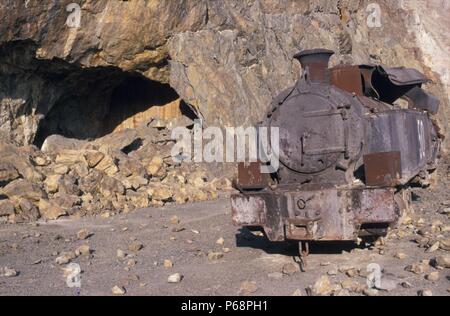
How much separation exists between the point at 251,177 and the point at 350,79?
1.90 meters

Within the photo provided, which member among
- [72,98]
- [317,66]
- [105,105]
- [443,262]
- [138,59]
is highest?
[138,59]

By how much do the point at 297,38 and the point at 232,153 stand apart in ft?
21.4

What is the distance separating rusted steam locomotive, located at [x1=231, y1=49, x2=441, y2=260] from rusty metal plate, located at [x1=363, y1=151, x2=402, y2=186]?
0.03 feet

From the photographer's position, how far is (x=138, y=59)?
1438 cm

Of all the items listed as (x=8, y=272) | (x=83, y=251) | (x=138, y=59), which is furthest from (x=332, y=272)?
(x=138, y=59)

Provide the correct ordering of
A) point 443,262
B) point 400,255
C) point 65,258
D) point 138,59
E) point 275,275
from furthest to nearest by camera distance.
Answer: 1. point 138,59
2. point 65,258
3. point 400,255
4. point 275,275
5. point 443,262

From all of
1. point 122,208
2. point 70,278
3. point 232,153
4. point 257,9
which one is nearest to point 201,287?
point 70,278

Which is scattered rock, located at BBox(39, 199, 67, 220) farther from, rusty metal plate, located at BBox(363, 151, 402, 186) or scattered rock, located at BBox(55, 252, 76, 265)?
rusty metal plate, located at BBox(363, 151, 402, 186)

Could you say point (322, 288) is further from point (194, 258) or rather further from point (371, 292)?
point (194, 258)

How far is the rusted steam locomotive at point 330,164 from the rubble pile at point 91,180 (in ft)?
14.3

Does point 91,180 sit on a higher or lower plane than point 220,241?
higher

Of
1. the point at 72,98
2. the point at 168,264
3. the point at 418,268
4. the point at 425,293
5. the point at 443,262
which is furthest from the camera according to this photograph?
the point at 72,98

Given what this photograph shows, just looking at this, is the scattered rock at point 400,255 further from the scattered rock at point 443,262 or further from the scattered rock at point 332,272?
the scattered rock at point 332,272

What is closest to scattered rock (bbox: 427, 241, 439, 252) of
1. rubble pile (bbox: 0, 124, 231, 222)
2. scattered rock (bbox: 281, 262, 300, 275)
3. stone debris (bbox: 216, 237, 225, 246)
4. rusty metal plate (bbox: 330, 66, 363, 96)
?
scattered rock (bbox: 281, 262, 300, 275)
